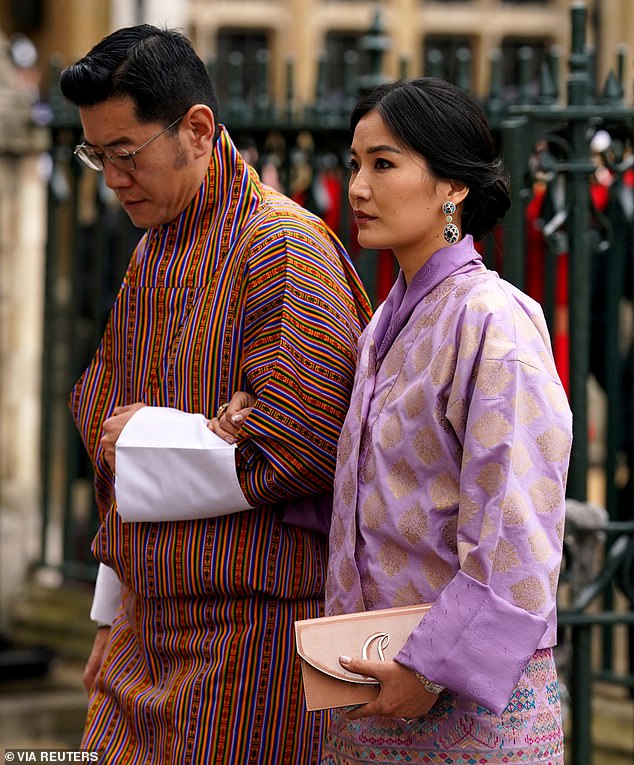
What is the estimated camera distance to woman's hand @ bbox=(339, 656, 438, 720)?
2117 millimetres

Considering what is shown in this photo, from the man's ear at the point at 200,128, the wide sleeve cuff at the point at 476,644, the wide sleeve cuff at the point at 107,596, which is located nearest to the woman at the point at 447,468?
the wide sleeve cuff at the point at 476,644

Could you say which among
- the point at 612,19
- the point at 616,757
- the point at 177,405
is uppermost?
the point at 612,19

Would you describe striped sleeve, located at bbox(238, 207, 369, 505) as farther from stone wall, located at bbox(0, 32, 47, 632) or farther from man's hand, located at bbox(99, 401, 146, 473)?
stone wall, located at bbox(0, 32, 47, 632)

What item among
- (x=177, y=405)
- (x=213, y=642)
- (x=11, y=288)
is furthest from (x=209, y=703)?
(x=11, y=288)

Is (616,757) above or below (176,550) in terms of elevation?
below

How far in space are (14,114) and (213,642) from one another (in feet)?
14.3

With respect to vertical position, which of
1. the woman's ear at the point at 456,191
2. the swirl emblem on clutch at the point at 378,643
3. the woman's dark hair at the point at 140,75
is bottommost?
the swirl emblem on clutch at the point at 378,643

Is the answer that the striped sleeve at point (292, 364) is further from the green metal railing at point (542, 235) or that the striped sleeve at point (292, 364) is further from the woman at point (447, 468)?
the green metal railing at point (542, 235)

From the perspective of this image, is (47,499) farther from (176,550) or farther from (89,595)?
(176,550)

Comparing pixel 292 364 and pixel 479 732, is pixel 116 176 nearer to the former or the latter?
pixel 292 364

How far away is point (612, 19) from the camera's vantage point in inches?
509

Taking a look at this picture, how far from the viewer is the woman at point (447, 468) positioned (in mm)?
2102

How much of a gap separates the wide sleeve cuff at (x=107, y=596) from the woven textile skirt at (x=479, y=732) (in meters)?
0.78

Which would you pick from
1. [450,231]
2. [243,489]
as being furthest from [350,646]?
[450,231]
